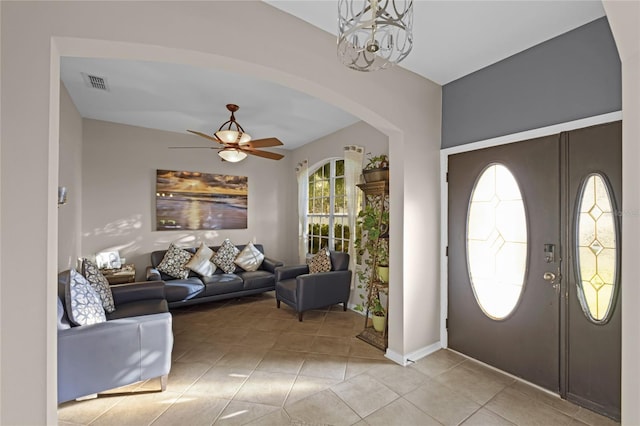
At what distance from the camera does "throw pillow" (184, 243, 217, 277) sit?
4.54 metres

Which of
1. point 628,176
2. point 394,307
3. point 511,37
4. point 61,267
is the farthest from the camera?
point 61,267

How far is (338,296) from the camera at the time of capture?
4.21m

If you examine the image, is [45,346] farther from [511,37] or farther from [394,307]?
[511,37]

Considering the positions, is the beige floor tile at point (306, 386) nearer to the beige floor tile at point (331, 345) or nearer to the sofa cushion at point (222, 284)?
the beige floor tile at point (331, 345)

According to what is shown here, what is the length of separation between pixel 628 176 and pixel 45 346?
275 centimetres

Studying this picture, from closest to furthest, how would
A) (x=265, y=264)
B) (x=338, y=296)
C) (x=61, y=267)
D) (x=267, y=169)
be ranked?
(x=61, y=267) → (x=338, y=296) → (x=265, y=264) → (x=267, y=169)

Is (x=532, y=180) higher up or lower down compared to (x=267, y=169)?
lower down

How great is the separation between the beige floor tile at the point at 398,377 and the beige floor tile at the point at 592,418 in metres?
1.04

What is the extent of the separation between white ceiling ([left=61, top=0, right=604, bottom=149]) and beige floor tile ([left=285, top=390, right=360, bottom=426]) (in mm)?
2892

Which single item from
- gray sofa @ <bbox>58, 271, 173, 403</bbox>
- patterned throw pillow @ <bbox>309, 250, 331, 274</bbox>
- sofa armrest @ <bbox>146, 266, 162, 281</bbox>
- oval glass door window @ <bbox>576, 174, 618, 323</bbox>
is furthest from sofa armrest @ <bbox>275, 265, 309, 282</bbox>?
oval glass door window @ <bbox>576, 174, 618, 323</bbox>

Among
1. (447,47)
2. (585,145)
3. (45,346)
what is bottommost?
(45,346)

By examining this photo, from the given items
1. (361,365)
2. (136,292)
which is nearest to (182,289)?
(136,292)

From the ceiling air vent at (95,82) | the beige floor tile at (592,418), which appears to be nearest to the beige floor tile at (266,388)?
Result: the beige floor tile at (592,418)

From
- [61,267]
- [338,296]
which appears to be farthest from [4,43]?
[338,296]
